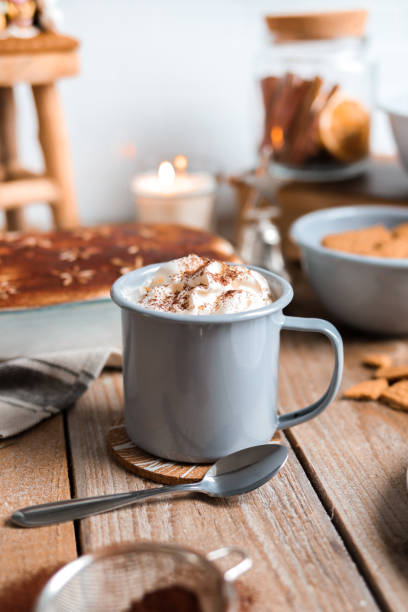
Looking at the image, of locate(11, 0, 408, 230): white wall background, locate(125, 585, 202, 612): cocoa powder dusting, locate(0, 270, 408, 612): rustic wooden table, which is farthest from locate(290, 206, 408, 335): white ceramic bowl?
locate(11, 0, 408, 230): white wall background

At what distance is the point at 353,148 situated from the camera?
128cm

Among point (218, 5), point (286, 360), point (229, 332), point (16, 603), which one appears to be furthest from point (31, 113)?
point (16, 603)

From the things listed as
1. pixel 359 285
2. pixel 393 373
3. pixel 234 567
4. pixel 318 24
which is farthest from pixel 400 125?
pixel 234 567

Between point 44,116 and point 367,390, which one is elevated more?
point 44,116

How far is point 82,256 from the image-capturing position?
88 centimetres

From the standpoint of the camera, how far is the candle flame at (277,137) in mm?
1278

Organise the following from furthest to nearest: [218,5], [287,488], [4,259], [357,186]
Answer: [218,5] → [357,186] → [4,259] → [287,488]

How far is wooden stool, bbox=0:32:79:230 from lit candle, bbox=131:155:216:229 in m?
0.16

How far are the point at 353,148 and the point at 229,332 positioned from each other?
83 centimetres

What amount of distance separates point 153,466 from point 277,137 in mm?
846

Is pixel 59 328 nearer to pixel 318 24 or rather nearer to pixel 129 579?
pixel 129 579

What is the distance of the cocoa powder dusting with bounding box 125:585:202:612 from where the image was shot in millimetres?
423

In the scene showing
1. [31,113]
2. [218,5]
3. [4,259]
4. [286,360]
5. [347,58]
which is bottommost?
[286,360]

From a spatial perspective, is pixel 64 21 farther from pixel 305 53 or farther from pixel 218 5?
pixel 305 53
